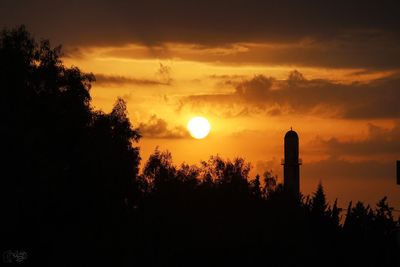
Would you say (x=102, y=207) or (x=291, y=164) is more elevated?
(x=291, y=164)

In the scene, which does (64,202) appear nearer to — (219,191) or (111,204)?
(111,204)

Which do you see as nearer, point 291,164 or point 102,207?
point 102,207

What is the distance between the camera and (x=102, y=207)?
6162 cm

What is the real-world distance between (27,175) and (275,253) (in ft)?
53.0

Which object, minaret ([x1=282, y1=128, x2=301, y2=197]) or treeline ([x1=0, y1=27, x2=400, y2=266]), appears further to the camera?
minaret ([x1=282, y1=128, x2=301, y2=197])

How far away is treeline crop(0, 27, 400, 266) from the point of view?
179 ft

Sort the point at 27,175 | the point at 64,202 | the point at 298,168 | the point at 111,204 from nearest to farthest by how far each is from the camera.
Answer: the point at 27,175
the point at 64,202
the point at 111,204
the point at 298,168

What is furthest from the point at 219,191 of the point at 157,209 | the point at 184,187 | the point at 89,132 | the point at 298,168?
the point at 298,168

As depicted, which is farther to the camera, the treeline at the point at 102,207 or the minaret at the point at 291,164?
the minaret at the point at 291,164

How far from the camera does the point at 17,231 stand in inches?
2141

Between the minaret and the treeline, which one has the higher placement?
the minaret

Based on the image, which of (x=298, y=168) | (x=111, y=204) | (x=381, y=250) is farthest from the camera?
(x=298, y=168)

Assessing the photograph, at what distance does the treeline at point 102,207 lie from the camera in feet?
179

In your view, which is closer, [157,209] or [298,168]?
[157,209]
